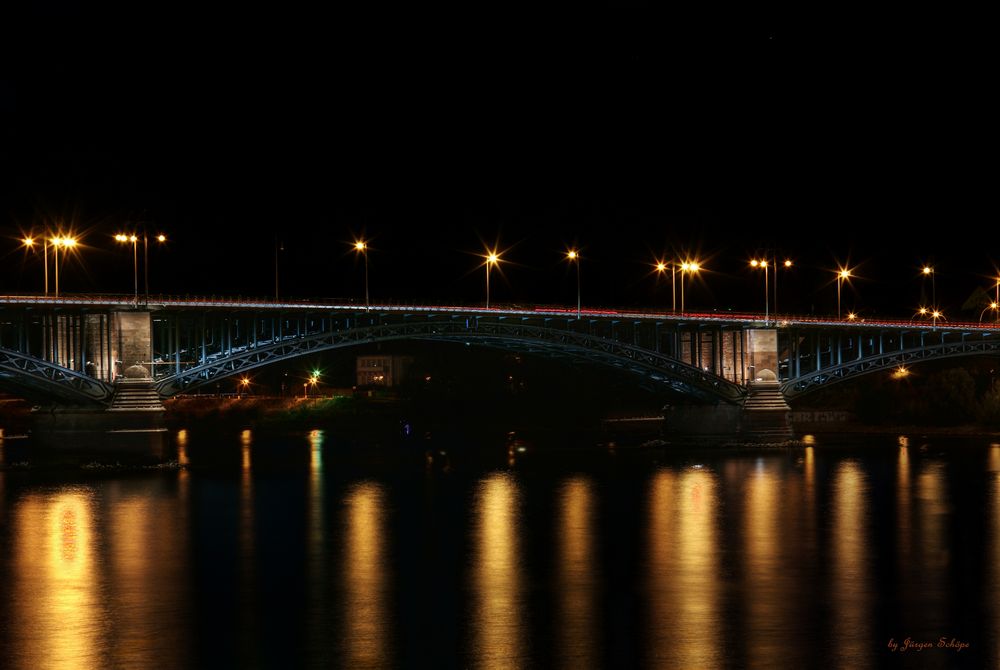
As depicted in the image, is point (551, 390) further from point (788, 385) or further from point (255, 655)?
point (255, 655)

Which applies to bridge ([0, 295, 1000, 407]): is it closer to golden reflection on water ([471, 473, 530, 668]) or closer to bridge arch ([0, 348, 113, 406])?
bridge arch ([0, 348, 113, 406])

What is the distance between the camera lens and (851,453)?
82438 mm

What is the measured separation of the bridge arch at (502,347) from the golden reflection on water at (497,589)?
32252mm

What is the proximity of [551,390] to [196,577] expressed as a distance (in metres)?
106

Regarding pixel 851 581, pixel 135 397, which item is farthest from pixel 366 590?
pixel 135 397

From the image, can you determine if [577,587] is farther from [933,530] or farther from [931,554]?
[933,530]

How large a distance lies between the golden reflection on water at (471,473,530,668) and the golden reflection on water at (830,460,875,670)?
580cm

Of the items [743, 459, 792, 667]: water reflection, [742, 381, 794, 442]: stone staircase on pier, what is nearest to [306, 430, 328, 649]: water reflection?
[743, 459, 792, 667]: water reflection

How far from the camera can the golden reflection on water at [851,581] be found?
83.5 feet

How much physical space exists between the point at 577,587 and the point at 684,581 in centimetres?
269

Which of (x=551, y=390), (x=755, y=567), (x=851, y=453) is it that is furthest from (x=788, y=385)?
(x=755, y=567)

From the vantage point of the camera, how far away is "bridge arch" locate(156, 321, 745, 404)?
81750 mm

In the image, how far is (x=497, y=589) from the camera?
1256 inches

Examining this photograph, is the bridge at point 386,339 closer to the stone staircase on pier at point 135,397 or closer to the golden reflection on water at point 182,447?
the stone staircase on pier at point 135,397
